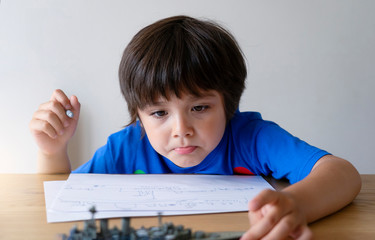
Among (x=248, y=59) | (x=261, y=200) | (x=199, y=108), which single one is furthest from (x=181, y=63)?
(x=248, y=59)

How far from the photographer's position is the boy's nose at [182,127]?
71 cm

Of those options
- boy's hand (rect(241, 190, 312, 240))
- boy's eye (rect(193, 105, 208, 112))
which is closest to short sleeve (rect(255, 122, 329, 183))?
boy's eye (rect(193, 105, 208, 112))

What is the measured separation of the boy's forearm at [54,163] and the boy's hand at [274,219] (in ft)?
1.73

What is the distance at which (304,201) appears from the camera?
1.73ft

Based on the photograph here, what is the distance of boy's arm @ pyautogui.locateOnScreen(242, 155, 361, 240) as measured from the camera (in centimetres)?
43

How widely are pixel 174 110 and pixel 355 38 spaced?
1.13 m

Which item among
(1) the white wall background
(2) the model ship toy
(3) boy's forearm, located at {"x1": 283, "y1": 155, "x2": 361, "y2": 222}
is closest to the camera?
(2) the model ship toy

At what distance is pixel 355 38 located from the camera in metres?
1.60

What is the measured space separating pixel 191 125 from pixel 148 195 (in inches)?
6.5

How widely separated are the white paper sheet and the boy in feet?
0.23

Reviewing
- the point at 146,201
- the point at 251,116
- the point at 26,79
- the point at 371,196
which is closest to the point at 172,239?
the point at 146,201

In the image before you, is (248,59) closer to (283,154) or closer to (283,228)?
(283,154)

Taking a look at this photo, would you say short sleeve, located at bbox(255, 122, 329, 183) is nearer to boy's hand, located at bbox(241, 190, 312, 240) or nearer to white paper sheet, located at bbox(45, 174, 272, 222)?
white paper sheet, located at bbox(45, 174, 272, 222)

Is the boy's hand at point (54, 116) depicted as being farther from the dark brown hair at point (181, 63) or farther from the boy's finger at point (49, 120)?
the dark brown hair at point (181, 63)
